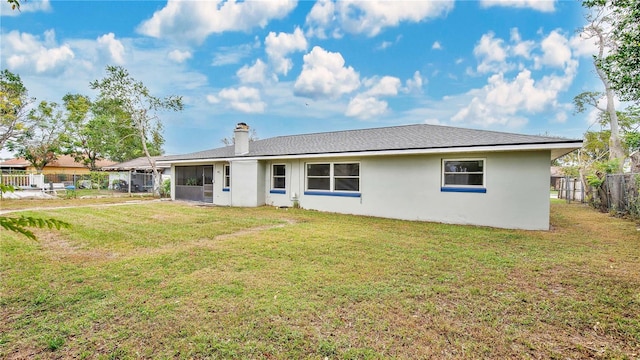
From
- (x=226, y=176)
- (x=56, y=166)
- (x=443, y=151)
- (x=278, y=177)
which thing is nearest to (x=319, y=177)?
(x=278, y=177)

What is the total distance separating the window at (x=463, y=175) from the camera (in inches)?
387

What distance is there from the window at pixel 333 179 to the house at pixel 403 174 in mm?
43

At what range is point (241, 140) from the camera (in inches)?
623

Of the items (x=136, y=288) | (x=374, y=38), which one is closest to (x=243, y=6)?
(x=374, y=38)

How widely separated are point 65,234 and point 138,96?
16.3 metres

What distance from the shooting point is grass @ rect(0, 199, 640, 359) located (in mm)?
2961

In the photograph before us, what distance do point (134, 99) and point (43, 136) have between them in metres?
15.9

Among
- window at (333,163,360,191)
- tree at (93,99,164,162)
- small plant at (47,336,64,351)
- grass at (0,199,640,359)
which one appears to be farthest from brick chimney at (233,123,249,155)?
tree at (93,99,164,162)

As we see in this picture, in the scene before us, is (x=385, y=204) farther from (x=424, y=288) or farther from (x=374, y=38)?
(x=374, y=38)

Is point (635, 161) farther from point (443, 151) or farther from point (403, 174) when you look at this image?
point (403, 174)

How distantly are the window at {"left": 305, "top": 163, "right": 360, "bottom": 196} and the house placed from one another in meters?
0.04

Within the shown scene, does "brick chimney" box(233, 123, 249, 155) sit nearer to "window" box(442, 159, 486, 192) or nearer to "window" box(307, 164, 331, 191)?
"window" box(307, 164, 331, 191)

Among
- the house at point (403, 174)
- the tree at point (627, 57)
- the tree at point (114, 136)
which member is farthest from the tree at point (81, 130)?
the tree at point (627, 57)

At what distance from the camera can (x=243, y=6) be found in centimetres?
1283
